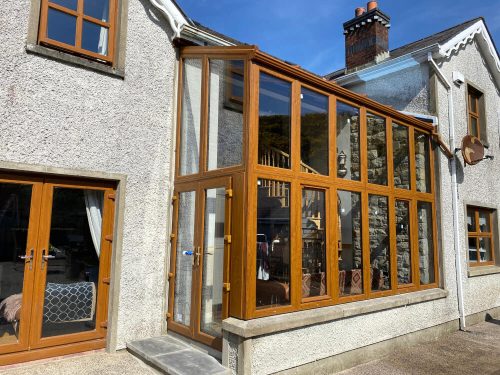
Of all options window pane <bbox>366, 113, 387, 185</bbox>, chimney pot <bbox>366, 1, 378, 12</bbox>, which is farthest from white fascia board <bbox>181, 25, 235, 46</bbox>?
chimney pot <bbox>366, 1, 378, 12</bbox>

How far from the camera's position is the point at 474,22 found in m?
9.49

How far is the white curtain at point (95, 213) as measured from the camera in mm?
5216

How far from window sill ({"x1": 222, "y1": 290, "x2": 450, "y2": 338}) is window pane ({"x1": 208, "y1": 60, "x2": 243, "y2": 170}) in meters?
1.93

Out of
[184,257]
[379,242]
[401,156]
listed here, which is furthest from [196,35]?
[379,242]

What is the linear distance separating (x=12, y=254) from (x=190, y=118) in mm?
2992

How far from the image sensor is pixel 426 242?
742cm

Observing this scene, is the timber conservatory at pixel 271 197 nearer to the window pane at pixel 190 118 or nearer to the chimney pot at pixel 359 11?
the window pane at pixel 190 118

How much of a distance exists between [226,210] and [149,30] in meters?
3.16

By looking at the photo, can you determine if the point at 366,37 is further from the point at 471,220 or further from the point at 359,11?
the point at 471,220

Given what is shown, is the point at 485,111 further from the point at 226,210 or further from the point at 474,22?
the point at 226,210

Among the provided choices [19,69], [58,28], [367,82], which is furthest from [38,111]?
[367,82]

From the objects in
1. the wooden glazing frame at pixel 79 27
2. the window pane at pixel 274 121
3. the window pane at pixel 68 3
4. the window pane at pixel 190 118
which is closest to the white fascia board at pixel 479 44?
the window pane at pixel 274 121

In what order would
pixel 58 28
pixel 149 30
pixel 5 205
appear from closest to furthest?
1. pixel 5 205
2. pixel 58 28
3. pixel 149 30

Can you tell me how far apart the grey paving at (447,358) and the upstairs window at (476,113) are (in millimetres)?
4988
